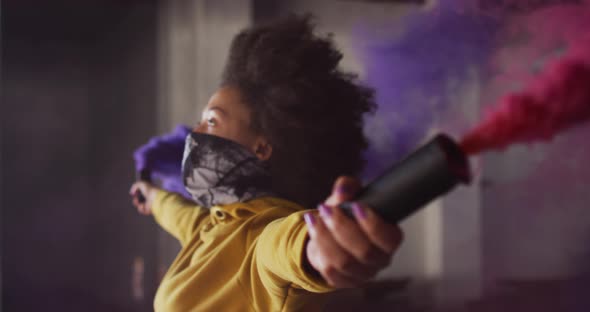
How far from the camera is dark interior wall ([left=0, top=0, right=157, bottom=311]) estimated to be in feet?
3.13

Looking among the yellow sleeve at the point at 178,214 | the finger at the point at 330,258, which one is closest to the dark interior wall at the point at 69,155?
the yellow sleeve at the point at 178,214

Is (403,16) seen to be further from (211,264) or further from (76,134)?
(76,134)

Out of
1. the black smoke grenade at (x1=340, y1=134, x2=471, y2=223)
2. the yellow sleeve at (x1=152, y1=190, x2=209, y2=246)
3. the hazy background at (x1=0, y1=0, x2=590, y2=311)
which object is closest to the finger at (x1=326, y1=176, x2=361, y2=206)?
the black smoke grenade at (x1=340, y1=134, x2=471, y2=223)

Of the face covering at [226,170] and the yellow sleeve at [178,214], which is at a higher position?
the face covering at [226,170]

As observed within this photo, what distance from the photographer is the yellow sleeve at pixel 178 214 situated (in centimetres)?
70

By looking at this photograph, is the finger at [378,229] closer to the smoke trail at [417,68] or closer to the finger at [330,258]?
the finger at [330,258]

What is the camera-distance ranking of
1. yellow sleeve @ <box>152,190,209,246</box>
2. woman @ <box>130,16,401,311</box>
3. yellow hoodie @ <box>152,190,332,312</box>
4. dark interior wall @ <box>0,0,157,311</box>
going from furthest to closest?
dark interior wall @ <box>0,0,157,311</box>, yellow sleeve @ <box>152,190,209,246</box>, woman @ <box>130,16,401,311</box>, yellow hoodie @ <box>152,190,332,312</box>

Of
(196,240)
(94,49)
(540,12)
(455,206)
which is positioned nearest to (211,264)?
(196,240)

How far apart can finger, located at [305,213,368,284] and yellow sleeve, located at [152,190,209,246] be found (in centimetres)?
40

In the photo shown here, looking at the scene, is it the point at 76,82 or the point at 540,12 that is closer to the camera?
the point at 540,12

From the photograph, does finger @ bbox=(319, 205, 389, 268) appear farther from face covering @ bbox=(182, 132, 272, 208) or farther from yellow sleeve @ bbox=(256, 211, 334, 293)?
face covering @ bbox=(182, 132, 272, 208)

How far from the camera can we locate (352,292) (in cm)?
60

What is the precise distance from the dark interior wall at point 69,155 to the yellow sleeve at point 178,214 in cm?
18

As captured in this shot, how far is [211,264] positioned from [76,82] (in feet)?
2.00
